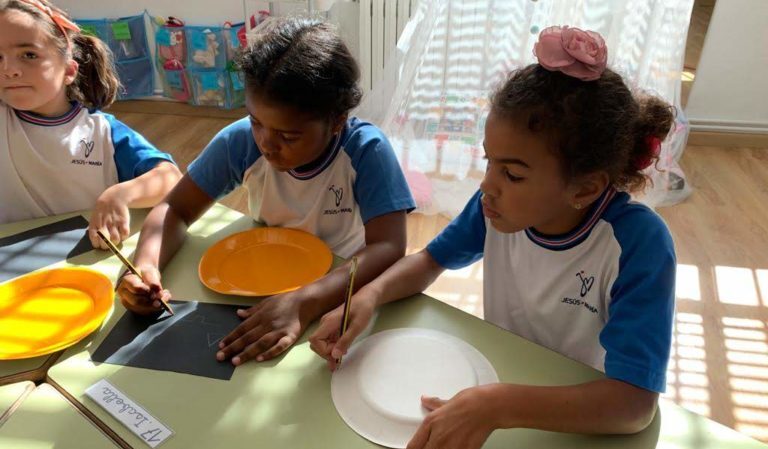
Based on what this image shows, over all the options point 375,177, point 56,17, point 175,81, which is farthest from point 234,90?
point 375,177

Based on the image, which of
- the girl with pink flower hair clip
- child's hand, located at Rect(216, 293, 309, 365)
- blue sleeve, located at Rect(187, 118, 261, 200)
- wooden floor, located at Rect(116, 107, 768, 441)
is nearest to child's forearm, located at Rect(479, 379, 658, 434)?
the girl with pink flower hair clip

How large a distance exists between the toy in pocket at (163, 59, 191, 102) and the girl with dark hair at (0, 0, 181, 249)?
2.07 metres

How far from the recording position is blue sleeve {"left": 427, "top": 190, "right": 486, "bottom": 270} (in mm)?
1081

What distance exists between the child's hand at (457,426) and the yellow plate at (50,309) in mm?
541

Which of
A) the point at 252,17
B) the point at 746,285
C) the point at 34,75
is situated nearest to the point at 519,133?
the point at 34,75

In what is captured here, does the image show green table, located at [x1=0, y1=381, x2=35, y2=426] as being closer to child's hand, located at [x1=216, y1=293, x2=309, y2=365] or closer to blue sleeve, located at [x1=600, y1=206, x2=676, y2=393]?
child's hand, located at [x1=216, y1=293, x2=309, y2=365]

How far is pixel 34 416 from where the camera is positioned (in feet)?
2.52

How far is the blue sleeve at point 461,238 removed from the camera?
1.08 meters

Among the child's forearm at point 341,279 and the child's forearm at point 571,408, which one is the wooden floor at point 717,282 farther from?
the child's forearm at point 571,408

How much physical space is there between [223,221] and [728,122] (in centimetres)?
293

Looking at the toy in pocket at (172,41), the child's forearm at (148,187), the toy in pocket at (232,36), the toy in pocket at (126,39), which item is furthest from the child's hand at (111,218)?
the toy in pocket at (126,39)

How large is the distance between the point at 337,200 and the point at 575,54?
61cm

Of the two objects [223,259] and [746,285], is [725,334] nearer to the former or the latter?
[746,285]

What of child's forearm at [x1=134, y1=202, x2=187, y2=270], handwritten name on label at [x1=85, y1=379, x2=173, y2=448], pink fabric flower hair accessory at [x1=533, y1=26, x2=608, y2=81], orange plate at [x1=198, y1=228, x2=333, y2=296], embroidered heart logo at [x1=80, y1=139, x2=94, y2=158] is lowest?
handwritten name on label at [x1=85, y1=379, x2=173, y2=448]
